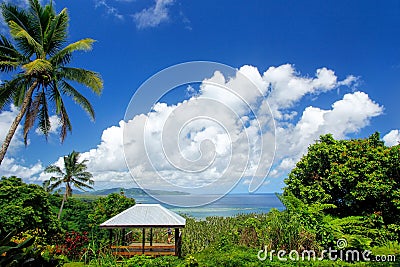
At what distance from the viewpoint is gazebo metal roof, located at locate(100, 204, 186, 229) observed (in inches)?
470

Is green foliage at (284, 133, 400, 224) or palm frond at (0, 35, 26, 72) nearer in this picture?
green foliage at (284, 133, 400, 224)

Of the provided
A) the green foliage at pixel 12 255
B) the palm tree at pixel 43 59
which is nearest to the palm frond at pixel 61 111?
the palm tree at pixel 43 59

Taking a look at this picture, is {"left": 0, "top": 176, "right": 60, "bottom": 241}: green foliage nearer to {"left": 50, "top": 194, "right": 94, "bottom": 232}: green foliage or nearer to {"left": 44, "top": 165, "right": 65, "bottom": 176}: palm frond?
{"left": 50, "top": 194, "right": 94, "bottom": 232}: green foliage

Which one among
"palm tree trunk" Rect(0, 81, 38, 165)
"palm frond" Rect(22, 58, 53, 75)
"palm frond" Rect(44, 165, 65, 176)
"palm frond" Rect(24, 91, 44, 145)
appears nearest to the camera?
"palm frond" Rect(22, 58, 53, 75)

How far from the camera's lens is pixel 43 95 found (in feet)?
42.9

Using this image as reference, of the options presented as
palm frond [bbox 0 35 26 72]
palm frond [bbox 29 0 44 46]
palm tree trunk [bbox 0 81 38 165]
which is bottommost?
palm tree trunk [bbox 0 81 38 165]

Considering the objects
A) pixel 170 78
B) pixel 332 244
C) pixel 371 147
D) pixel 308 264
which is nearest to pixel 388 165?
pixel 371 147

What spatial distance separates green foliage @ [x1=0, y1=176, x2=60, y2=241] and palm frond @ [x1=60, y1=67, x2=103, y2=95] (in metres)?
4.40

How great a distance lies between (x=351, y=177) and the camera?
35.7 ft

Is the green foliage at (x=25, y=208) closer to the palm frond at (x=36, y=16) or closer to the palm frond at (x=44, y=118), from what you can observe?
the palm frond at (x=44, y=118)

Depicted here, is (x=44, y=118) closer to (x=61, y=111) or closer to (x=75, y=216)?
(x=61, y=111)

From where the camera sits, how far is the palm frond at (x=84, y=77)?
13078 millimetres

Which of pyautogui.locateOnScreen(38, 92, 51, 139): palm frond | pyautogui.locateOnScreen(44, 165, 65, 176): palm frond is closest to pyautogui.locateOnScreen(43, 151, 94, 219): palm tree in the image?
pyautogui.locateOnScreen(44, 165, 65, 176): palm frond

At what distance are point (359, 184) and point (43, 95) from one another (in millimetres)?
12031
